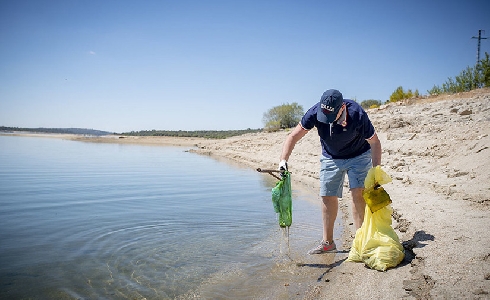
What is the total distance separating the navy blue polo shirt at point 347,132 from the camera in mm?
3736

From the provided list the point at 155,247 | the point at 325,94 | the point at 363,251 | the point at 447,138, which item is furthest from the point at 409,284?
the point at 447,138

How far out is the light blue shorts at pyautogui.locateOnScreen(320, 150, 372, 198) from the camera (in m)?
3.88

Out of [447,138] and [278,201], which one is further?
[447,138]

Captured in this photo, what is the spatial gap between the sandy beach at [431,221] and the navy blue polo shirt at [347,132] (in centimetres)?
123

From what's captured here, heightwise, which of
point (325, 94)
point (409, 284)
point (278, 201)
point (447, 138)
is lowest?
point (409, 284)

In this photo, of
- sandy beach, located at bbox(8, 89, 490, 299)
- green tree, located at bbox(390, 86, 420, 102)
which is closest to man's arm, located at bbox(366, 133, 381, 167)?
sandy beach, located at bbox(8, 89, 490, 299)

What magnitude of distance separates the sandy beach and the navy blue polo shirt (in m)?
1.23

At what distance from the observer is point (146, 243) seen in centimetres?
495

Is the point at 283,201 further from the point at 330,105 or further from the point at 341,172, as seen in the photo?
the point at 330,105

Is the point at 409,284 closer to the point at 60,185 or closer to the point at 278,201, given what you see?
the point at 278,201

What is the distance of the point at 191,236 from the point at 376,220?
9.74 feet

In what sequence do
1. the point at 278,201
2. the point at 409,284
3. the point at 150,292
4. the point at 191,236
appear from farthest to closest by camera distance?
the point at 191,236 → the point at 278,201 → the point at 150,292 → the point at 409,284

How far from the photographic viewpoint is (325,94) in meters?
3.75

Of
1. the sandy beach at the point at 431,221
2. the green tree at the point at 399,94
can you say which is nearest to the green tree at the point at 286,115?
the green tree at the point at 399,94
